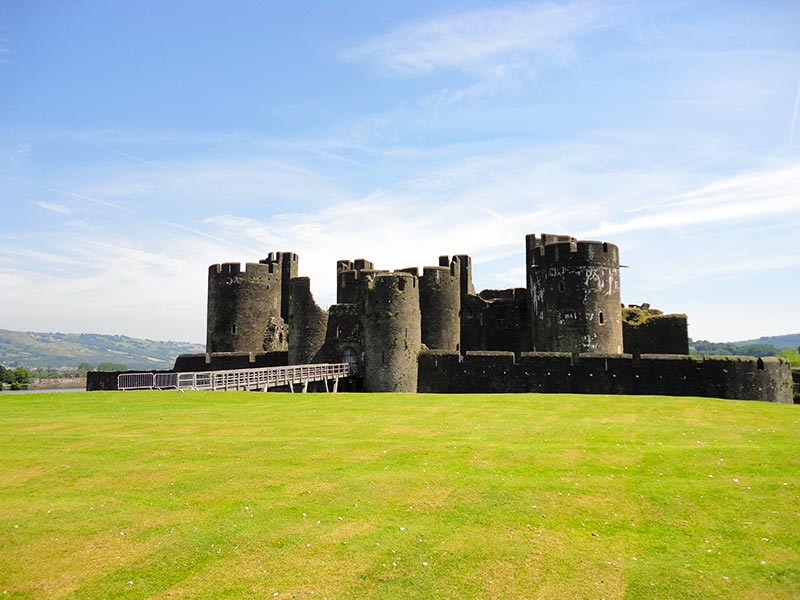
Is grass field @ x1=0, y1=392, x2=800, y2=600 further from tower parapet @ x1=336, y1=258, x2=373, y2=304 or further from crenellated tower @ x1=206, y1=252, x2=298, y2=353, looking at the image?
crenellated tower @ x1=206, y1=252, x2=298, y2=353

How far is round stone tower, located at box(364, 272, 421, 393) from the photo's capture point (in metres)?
36.8

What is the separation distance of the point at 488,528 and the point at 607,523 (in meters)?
1.82

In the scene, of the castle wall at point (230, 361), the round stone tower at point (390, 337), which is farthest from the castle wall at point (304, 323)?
the round stone tower at point (390, 337)

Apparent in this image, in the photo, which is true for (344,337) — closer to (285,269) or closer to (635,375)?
(285,269)

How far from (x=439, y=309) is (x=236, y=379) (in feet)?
56.1

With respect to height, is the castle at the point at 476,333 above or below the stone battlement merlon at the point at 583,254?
below

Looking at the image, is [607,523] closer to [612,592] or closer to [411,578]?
[612,592]

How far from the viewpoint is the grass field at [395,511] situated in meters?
7.11

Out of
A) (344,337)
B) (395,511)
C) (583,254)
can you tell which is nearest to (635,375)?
(583,254)

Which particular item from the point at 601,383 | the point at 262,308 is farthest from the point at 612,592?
the point at 262,308

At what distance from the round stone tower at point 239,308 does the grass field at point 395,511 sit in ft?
107

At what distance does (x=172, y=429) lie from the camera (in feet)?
52.4

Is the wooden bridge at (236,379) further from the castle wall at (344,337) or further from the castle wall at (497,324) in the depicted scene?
the castle wall at (497,324)

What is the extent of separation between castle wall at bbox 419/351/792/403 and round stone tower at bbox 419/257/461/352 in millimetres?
8736
